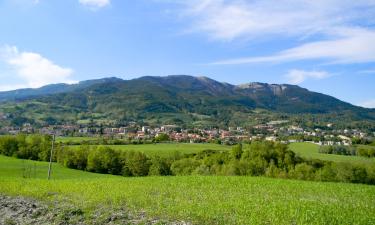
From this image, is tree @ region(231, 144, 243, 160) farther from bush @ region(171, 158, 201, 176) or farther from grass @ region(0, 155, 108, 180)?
grass @ region(0, 155, 108, 180)

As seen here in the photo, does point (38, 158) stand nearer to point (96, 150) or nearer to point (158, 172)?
point (96, 150)

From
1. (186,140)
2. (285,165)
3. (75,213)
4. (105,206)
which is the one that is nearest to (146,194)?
(105,206)

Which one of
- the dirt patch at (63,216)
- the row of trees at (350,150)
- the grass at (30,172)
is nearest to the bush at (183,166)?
the grass at (30,172)

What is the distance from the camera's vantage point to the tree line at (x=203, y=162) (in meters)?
73.9


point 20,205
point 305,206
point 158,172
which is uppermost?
point 305,206

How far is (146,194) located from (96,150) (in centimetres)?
7582

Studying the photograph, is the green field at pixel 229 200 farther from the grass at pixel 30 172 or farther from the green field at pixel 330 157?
the green field at pixel 330 157

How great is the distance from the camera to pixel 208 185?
2881cm

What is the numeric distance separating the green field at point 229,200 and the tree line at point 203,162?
143 feet

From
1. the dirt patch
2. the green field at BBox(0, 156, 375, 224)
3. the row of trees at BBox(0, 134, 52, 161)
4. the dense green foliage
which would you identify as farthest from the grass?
the dirt patch

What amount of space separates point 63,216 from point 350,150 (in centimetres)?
11395

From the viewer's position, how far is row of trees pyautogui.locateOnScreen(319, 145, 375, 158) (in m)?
111

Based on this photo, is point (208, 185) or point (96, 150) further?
point (96, 150)

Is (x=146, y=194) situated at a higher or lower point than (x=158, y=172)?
higher
